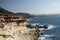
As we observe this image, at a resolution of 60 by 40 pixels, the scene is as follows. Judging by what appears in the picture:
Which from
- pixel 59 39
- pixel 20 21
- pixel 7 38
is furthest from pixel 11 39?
pixel 59 39

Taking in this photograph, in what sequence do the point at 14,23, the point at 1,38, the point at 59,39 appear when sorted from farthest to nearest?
the point at 59,39 < the point at 14,23 < the point at 1,38

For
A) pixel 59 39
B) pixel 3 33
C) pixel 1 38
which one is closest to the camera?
pixel 1 38

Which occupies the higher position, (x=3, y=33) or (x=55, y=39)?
(x=3, y=33)

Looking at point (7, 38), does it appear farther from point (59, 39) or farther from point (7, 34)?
point (59, 39)

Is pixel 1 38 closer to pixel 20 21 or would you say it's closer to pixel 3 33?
pixel 3 33

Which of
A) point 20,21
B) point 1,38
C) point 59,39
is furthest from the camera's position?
point 59,39

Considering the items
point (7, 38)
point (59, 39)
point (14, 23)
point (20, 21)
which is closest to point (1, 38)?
point (7, 38)

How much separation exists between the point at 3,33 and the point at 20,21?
35.5ft

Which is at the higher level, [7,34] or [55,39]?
[7,34]

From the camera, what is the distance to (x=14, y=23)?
1855 cm

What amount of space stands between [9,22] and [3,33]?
9.68 metres

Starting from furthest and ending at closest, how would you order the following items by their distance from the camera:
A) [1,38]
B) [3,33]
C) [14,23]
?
[14,23]
[3,33]
[1,38]

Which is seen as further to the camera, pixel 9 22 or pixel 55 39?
pixel 55 39

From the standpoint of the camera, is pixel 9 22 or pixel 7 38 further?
pixel 9 22
